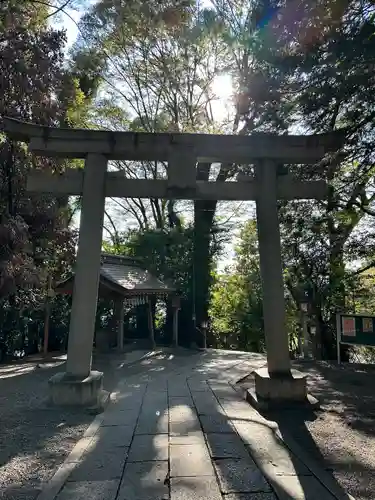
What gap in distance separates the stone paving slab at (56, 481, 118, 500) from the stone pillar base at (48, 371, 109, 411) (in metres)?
2.42

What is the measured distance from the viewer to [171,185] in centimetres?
635

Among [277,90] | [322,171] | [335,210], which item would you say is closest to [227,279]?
[335,210]

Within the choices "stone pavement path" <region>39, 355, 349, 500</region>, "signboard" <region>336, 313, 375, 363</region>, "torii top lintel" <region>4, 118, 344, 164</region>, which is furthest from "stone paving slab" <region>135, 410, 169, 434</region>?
"signboard" <region>336, 313, 375, 363</region>

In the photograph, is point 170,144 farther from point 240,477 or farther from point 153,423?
point 240,477

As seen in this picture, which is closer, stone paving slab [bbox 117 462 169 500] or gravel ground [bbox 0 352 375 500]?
stone paving slab [bbox 117 462 169 500]

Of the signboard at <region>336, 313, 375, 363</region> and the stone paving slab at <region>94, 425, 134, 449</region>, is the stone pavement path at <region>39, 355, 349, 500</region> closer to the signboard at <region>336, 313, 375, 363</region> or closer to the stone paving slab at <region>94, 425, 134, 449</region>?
the stone paving slab at <region>94, 425, 134, 449</region>

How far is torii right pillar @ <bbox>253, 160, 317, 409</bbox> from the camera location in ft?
18.9

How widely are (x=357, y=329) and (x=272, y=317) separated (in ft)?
14.5

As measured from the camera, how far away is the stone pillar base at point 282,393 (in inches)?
224

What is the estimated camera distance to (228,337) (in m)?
19.9

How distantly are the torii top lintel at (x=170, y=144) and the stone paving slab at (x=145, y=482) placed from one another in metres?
4.44

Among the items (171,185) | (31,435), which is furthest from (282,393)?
(171,185)

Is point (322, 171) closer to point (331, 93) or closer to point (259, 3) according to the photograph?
point (331, 93)

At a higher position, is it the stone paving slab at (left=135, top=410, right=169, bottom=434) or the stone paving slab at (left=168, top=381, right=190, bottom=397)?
the stone paving slab at (left=168, top=381, right=190, bottom=397)
